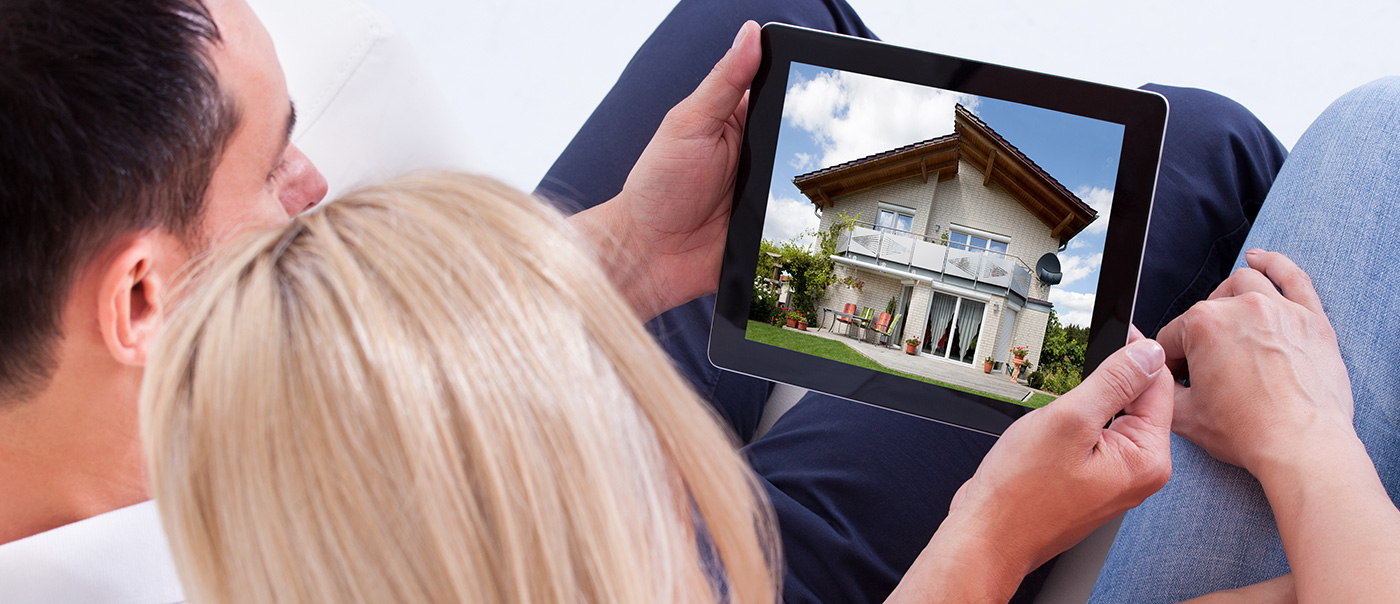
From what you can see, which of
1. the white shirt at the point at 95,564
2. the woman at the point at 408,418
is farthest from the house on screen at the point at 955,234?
the white shirt at the point at 95,564

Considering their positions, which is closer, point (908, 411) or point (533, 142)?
point (908, 411)

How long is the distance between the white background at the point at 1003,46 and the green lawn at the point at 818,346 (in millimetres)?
1372

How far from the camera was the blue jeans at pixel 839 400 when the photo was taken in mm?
1182

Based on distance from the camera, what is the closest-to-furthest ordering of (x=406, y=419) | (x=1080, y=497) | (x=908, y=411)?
(x=406, y=419) → (x=1080, y=497) → (x=908, y=411)

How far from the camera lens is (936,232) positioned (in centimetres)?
98

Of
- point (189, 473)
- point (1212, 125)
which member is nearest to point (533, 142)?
point (1212, 125)

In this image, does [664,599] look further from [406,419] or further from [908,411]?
[908,411]

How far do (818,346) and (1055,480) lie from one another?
32 centimetres

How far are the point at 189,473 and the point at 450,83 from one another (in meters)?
2.07

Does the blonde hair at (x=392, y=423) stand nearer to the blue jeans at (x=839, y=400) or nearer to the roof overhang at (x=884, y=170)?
the roof overhang at (x=884, y=170)

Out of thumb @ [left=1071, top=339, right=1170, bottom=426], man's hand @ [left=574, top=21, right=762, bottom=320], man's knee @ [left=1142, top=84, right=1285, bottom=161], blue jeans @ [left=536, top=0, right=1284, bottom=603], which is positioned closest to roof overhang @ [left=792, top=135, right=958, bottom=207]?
man's hand @ [left=574, top=21, right=762, bottom=320]

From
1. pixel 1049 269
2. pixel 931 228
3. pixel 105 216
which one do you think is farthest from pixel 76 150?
pixel 1049 269

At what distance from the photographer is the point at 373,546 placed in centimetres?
54

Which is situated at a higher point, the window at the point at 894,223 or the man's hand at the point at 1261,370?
the man's hand at the point at 1261,370
